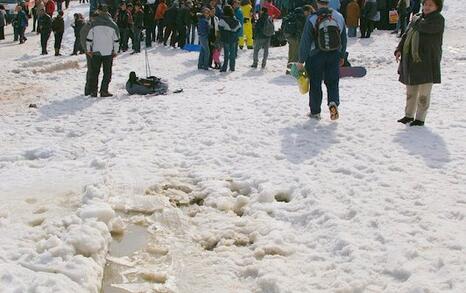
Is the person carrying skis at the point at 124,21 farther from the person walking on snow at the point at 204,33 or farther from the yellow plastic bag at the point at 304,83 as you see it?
the yellow plastic bag at the point at 304,83

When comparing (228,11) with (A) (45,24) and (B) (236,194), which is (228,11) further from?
(B) (236,194)

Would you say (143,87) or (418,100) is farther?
(143,87)

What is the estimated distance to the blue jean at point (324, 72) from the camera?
8.13 meters

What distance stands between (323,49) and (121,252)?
14.5ft

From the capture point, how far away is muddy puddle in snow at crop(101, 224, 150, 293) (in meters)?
4.36

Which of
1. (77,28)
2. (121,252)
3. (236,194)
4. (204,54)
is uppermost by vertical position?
(77,28)

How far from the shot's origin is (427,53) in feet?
24.8

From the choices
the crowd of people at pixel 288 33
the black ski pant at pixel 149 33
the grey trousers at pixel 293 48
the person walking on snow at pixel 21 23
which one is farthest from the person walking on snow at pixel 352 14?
the person walking on snow at pixel 21 23

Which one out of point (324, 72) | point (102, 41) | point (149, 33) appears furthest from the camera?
point (149, 33)

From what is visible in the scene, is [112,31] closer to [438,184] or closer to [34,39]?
[438,184]

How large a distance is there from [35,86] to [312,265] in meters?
10.7

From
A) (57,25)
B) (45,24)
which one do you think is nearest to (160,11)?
(57,25)

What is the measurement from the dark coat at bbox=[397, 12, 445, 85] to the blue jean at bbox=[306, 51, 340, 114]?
1.00 metres

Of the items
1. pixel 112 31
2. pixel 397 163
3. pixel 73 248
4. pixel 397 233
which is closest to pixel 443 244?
pixel 397 233
